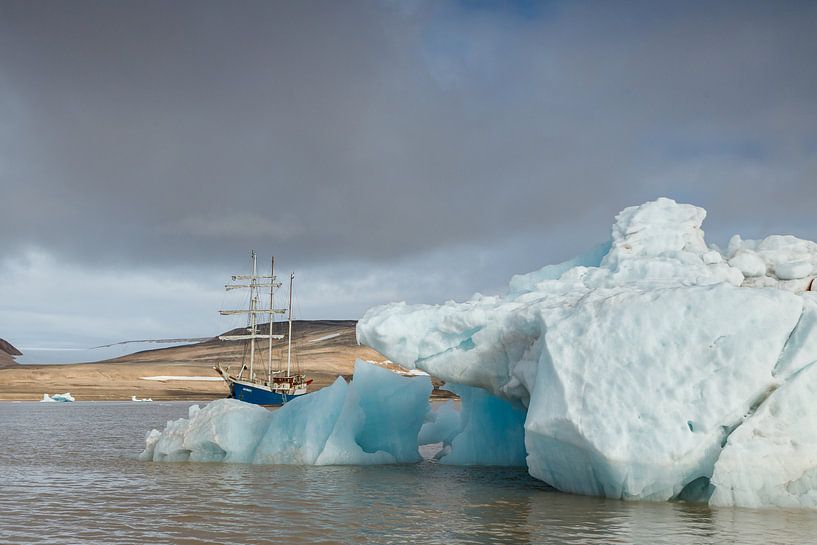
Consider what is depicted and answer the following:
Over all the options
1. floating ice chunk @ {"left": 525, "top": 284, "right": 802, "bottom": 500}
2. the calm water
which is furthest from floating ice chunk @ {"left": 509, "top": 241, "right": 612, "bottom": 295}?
floating ice chunk @ {"left": 525, "top": 284, "right": 802, "bottom": 500}

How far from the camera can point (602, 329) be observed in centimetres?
1095

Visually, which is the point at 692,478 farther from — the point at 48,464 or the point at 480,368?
the point at 48,464

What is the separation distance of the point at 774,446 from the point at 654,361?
176 cm

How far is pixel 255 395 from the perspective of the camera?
59.8 m

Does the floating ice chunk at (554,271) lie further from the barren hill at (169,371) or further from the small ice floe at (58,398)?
the barren hill at (169,371)

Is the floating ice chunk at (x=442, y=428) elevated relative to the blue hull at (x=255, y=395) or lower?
elevated

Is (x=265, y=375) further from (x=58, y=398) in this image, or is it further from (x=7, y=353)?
(x=7, y=353)

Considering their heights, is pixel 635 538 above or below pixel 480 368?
below

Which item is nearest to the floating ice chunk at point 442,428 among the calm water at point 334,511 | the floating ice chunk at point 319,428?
the floating ice chunk at point 319,428

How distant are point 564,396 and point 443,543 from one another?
3328 millimetres

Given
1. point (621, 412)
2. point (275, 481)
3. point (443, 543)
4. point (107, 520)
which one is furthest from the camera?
point (275, 481)

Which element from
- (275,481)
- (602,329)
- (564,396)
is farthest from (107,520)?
(602,329)

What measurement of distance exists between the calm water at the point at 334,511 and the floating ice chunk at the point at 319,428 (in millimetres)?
661

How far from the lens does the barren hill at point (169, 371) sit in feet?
224
